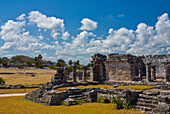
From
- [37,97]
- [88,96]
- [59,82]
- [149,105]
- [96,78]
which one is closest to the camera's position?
[149,105]

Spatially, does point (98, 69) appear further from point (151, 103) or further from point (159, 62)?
point (151, 103)

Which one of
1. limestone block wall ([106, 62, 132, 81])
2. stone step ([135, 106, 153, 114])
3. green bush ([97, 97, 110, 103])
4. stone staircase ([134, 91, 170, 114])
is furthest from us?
limestone block wall ([106, 62, 132, 81])

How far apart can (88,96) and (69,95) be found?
5.67ft

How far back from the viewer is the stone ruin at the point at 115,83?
38.3ft

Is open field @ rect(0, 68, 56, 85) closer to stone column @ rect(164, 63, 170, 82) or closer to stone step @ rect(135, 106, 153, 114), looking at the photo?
stone column @ rect(164, 63, 170, 82)

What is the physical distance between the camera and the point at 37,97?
1595 cm

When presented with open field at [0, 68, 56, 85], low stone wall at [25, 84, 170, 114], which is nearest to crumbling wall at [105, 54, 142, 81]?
low stone wall at [25, 84, 170, 114]

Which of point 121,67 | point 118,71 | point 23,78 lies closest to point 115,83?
point 118,71

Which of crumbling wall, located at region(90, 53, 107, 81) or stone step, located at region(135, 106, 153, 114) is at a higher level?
crumbling wall, located at region(90, 53, 107, 81)

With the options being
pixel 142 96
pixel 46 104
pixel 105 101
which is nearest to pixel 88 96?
pixel 105 101

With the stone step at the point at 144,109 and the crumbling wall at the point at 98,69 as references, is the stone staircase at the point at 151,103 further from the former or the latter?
the crumbling wall at the point at 98,69

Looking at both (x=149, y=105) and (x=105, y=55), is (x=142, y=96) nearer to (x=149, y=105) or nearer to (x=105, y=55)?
(x=149, y=105)

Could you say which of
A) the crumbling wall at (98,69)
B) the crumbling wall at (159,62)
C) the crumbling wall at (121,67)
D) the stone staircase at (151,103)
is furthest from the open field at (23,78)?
the stone staircase at (151,103)

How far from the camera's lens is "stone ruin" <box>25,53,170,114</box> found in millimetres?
11662
